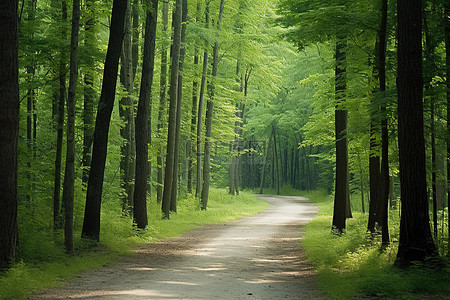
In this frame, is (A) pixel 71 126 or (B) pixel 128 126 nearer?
(A) pixel 71 126

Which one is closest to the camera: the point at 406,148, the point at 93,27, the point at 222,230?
the point at 406,148

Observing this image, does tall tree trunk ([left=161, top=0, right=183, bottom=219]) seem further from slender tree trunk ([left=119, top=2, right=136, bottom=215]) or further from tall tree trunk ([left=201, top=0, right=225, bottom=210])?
tall tree trunk ([left=201, top=0, right=225, bottom=210])

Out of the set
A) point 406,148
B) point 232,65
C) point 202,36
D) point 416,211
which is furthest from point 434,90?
point 232,65

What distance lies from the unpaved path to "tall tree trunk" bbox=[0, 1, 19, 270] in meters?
1.47

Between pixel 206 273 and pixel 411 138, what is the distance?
199 inches

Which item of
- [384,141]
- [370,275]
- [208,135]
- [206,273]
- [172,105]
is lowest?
[206,273]

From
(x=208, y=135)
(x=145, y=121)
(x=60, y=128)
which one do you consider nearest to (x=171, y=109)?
(x=145, y=121)

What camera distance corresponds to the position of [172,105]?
2191 cm

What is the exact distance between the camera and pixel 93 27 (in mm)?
13328

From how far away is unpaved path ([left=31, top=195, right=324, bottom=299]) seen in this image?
7.97 m

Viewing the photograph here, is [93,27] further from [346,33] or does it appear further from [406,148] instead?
[406,148]

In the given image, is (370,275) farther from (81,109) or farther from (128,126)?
(128,126)

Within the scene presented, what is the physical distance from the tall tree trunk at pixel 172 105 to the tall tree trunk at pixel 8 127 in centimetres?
1261

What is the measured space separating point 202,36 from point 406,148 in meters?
17.2
